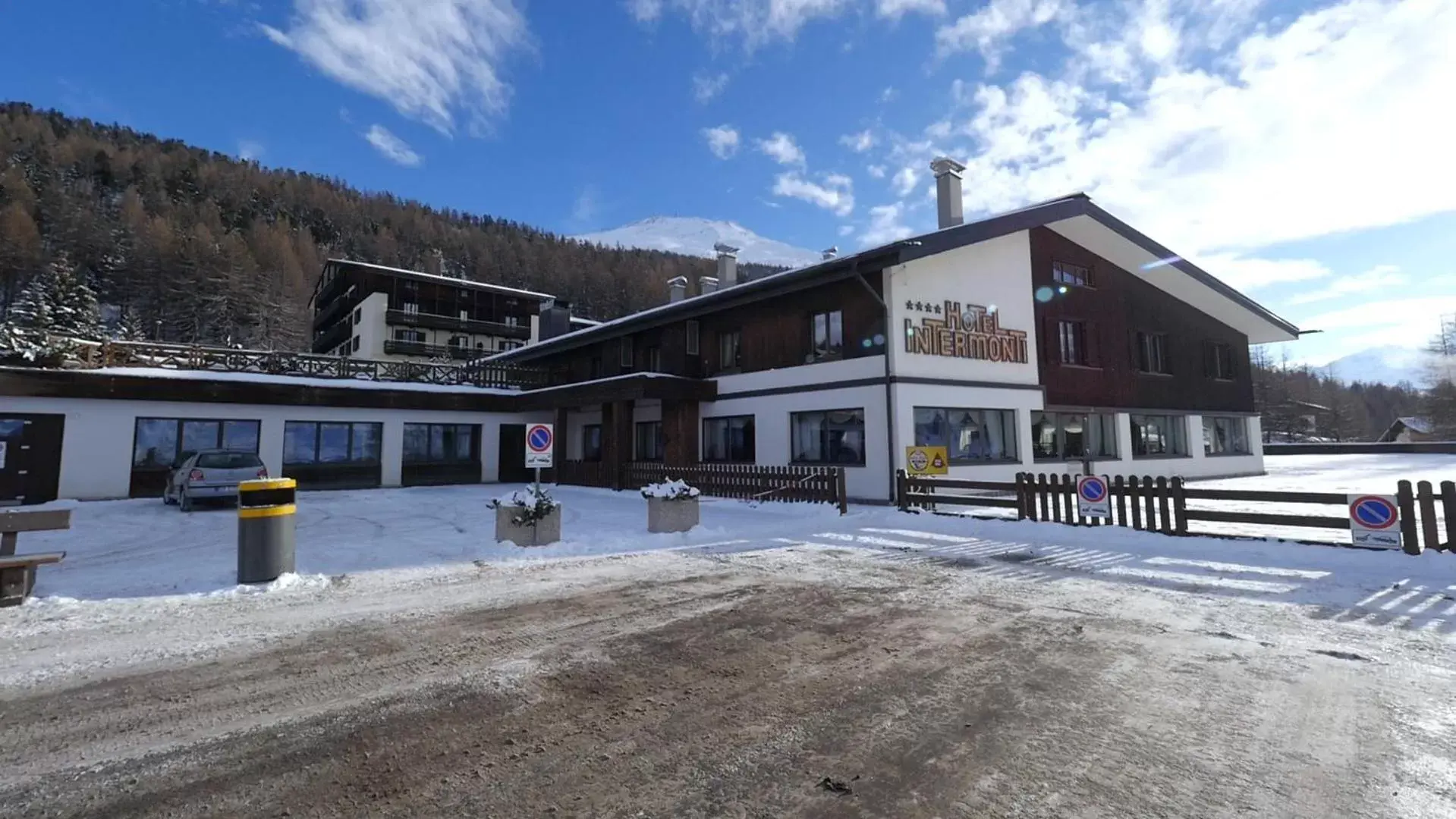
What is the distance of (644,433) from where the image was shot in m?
23.2

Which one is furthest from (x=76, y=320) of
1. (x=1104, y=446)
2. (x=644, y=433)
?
(x=1104, y=446)

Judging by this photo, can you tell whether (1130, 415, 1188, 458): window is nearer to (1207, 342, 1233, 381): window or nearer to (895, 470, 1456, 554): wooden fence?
(1207, 342, 1233, 381): window

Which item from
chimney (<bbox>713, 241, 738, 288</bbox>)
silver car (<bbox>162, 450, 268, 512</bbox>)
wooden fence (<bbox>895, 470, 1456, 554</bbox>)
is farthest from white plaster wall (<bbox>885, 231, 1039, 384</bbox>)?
silver car (<bbox>162, 450, 268, 512</bbox>)

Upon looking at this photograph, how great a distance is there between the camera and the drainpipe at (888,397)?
15938 millimetres

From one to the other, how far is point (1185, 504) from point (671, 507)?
8.72 metres

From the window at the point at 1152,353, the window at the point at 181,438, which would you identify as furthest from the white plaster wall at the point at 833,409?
the window at the point at 181,438

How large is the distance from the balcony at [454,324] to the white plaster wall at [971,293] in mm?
49094

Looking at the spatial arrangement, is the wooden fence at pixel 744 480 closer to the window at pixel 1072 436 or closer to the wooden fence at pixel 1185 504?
the wooden fence at pixel 1185 504

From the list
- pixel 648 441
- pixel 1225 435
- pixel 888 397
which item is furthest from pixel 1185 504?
pixel 1225 435

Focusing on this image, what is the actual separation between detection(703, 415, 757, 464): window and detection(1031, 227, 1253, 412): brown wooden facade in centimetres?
912

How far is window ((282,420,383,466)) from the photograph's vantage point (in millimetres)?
20672

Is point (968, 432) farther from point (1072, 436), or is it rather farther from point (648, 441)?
point (648, 441)

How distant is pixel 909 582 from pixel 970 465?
1065cm

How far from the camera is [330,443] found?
21359 mm
